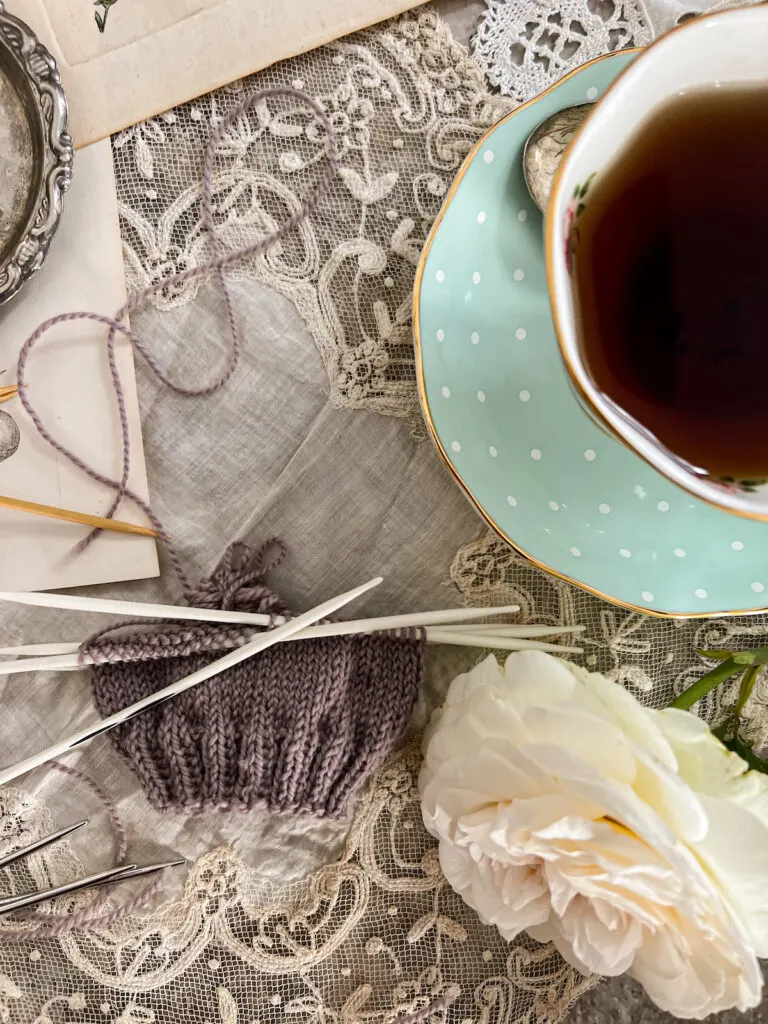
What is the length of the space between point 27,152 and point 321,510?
39 centimetres

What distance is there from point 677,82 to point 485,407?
0.23m

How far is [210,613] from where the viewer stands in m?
0.63

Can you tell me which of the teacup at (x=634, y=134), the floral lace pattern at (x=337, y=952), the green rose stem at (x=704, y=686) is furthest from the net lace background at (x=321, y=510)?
the teacup at (x=634, y=134)

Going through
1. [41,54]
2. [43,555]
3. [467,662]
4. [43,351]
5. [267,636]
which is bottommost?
[467,662]

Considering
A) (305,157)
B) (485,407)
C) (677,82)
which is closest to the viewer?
(677,82)

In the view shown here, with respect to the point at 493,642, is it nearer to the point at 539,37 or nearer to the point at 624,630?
the point at 624,630

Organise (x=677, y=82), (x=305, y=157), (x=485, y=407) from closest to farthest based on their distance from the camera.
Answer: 1. (x=677, y=82)
2. (x=485, y=407)
3. (x=305, y=157)

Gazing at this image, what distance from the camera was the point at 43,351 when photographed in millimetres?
690

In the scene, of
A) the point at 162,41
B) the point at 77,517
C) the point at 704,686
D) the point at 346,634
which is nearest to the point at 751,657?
the point at 704,686

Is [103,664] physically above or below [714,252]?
below

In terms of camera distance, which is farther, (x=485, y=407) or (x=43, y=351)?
(x=43, y=351)

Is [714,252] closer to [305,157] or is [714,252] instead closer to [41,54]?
[305,157]

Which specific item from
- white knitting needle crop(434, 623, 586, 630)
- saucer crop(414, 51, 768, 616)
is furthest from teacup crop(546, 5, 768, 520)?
white knitting needle crop(434, 623, 586, 630)

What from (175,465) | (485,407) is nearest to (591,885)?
(485,407)
